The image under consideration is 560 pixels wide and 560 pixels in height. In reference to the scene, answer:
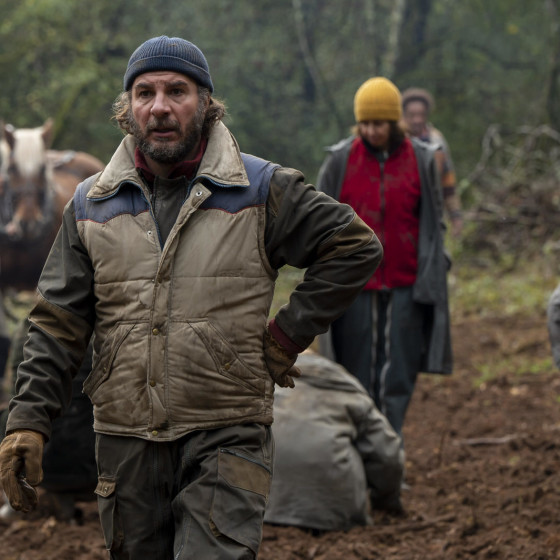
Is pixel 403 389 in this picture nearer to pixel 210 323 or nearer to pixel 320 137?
pixel 210 323

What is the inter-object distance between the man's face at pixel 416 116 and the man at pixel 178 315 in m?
7.12

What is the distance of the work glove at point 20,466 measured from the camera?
3.40 m

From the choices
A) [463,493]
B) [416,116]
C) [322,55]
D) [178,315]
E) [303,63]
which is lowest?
[463,493]

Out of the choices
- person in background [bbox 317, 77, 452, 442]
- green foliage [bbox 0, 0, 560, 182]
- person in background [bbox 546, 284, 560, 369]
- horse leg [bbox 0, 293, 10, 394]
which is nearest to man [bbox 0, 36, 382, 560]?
person in background [bbox 546, 284, 560, 369]

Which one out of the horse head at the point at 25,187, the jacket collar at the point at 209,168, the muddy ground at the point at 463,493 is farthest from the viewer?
the horse head at the point at 25,187

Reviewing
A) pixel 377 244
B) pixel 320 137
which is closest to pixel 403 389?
pixel 377 244

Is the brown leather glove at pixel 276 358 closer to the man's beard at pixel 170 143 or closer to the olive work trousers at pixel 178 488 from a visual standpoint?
the olive work trousers at pixel 178 488

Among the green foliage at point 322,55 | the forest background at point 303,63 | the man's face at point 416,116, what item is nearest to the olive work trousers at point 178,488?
the man's face at point 416,116

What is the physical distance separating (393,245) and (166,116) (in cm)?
315

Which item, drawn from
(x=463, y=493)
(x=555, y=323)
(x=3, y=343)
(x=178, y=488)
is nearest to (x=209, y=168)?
(x=178, y=488)

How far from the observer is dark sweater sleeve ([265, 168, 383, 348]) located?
12.0 feet

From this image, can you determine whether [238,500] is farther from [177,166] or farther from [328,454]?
[328,454]

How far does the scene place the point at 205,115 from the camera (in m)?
3.81

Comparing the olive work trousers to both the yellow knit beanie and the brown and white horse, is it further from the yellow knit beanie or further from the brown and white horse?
the brown and white horse
